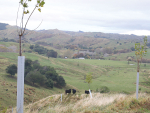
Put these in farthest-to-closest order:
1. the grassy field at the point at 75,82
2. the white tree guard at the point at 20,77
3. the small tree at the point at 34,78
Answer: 1. the small tree at the point at 34,78
2. the grassy field at the point at 75,82
3. the white tree guard at the point at 20,77

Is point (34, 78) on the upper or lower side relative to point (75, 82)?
upper

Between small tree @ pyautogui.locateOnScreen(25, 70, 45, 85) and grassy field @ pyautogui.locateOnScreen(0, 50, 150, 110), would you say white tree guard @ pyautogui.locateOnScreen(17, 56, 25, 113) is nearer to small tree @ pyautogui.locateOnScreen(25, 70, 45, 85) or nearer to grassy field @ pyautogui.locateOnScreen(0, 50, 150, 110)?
grassy field @ pyautogui.locateOnScreen(0, 50, 150, 110)

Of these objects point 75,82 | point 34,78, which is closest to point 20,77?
point 34,78

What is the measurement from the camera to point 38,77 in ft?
105

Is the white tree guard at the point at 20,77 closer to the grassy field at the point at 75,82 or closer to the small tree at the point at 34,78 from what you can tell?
the grassy field at the point at 75,82

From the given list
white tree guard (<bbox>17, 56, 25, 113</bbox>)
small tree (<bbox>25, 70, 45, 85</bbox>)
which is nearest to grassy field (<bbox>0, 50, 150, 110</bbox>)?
small tree (<bbox>25, 70, 45, 85</bbox>)

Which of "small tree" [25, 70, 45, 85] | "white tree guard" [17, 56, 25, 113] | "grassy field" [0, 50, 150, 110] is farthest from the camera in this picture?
"small tree" [25, 70, 45, 85]

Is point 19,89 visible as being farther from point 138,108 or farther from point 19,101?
point 138,108

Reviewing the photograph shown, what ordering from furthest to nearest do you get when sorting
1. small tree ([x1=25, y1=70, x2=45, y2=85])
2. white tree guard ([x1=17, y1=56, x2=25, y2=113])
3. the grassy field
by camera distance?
small tree ([x1=25, y1=70, x2=45, y2=85]), the grassy field, white tree guard ([x1=17, y1=56, x2=25, y2=113])

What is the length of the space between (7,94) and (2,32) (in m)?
162

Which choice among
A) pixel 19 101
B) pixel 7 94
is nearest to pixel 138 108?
pixel 19 101

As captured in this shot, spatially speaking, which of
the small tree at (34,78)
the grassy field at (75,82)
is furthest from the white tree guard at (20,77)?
the small tree at (34,78)

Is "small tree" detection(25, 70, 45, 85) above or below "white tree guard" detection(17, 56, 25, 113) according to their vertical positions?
below

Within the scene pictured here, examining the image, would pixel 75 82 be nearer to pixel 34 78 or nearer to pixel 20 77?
pixel 34 78
